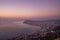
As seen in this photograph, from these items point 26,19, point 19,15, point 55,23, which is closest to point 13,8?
point 19,15

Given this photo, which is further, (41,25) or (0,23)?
(41,25)

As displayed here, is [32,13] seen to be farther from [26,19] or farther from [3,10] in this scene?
[3,10]

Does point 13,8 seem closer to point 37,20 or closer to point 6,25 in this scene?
point 6,25

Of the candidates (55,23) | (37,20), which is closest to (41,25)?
Result: (37,20)

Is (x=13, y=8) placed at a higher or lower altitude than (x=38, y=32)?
higher

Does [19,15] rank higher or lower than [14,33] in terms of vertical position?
higher

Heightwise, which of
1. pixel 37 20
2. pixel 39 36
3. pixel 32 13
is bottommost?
pixel 39 36
